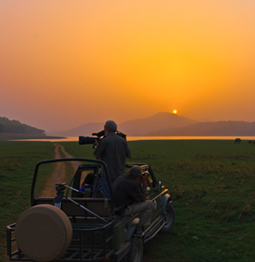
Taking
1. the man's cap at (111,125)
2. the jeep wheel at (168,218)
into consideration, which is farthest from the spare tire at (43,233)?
the jeep wheel at (168,218)

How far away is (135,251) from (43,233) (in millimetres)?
1914

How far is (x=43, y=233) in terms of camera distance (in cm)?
457

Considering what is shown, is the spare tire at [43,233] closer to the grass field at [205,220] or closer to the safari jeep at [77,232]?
the safari jeep at [77,232]

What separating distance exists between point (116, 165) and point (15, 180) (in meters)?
14.5

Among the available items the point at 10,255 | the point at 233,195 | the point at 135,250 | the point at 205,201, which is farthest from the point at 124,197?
the point at 233,195

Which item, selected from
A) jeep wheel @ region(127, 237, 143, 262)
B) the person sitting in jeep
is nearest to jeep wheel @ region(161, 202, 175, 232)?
the person sitting in jeep

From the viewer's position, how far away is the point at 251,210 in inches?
403

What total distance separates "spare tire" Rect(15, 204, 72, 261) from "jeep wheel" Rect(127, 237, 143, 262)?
4.42 ft

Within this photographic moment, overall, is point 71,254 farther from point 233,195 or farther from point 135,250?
point 233,195

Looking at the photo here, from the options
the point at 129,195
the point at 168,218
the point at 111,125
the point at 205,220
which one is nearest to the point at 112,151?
the point at 111,125

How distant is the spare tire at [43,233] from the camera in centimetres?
455

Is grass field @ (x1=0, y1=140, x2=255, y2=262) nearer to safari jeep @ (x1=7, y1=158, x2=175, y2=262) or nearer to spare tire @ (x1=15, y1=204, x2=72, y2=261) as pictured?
safari jeep @ (x1=7, y1=158, x2=175, y2=262)

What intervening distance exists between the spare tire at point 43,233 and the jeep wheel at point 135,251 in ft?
4.42

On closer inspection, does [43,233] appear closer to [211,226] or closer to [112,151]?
[112,151]
